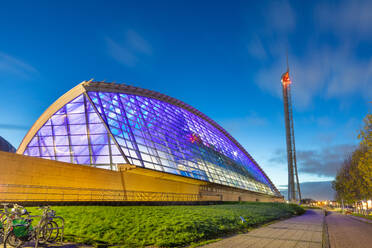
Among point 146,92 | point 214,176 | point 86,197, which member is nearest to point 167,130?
point 146,92

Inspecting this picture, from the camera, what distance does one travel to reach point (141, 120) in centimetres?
3466

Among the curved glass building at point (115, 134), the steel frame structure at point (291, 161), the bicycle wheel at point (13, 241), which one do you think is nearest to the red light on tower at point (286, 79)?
the steel frame structure at point (291, 161)

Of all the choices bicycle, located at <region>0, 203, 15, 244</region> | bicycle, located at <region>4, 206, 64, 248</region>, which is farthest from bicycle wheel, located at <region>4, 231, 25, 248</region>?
bicycle, located at <region>0, 203, 15, 244</region>

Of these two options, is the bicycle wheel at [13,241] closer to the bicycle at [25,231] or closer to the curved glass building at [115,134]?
the bicycle at [25,231]

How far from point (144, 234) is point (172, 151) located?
2491cm

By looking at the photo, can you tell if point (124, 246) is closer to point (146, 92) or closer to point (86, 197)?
point (86, 197)

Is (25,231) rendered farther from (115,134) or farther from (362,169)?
(362,169)

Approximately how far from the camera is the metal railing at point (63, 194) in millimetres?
18609

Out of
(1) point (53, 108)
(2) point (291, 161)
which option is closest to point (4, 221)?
(1) point (53, 108)

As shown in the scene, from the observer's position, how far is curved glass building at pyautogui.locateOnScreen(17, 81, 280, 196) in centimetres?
2789

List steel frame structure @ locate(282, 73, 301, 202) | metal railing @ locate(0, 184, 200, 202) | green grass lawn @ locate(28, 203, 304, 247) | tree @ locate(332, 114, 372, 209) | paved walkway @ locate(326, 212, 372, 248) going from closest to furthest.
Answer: green grass lawn @ locate(28, 203, 304, 247) → paved walkway @ locate(326, 212, 372, 248) → metal railing @ locate(0, 184, 200, 202) → tree @ locate(332, 114, 372, 209) → steel frame structure @ locate(282, 73, 301, 202)

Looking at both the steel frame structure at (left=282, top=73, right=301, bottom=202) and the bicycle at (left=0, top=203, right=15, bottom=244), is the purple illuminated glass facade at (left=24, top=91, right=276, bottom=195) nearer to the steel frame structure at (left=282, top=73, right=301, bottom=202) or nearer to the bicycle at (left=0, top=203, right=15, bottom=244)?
the bicycle at (left=0, top=203, right=15, bottom=244)

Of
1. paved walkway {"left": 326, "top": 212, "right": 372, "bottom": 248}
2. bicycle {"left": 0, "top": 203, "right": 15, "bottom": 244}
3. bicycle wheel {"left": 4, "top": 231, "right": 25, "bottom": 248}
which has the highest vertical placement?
bicycle {"left": 0, "top": 203, "right": 15, "bottom": 244}

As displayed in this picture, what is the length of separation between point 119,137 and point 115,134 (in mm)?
525
